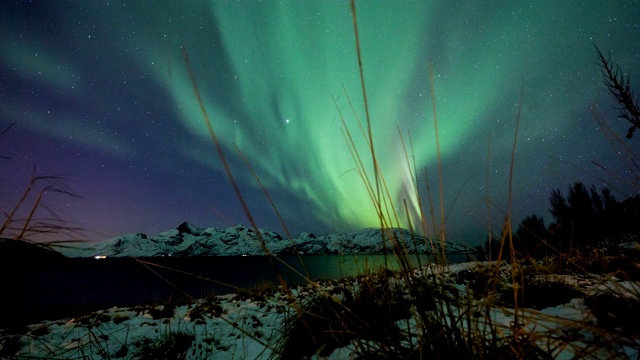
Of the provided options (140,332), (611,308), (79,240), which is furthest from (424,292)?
(140,332)

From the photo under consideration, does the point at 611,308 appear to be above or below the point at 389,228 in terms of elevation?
below

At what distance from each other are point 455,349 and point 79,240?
8.54 feet

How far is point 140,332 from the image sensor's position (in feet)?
18.5

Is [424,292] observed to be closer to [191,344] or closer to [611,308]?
[611,308]

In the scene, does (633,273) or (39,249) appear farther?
(633,273)

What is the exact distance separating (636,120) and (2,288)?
21.8 feet

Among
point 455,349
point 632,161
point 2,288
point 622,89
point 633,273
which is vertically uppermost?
point 622,89

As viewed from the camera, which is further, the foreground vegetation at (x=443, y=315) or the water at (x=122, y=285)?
the water at (x=122, y=285)

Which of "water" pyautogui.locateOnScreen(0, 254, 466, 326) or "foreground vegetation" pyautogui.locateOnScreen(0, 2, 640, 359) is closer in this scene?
"foreground vegetation" pyautogui.locateOnScreen(0, 2, 640, 359)

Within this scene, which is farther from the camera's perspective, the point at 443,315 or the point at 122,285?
the point at 122,285

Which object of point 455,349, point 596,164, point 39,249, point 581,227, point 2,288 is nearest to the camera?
point 455,349

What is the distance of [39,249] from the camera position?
178 cm

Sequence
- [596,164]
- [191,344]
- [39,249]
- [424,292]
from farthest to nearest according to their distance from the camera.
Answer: [191,344], [596,164], [39,249], [424,292]

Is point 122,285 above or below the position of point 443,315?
below
